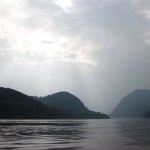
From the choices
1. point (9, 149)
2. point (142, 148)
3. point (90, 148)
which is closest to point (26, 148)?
point (9, 149)

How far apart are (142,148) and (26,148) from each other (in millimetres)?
15158

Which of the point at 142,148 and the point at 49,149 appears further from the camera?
the point at 142,148

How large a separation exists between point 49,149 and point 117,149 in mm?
8469

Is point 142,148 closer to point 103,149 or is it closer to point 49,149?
point 103,149

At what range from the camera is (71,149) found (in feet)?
132

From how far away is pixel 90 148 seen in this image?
41.5 m

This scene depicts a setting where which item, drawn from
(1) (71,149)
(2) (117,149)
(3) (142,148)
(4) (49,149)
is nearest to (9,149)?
(4) (49,149)

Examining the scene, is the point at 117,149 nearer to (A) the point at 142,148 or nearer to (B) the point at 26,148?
(A) the point at 142,148

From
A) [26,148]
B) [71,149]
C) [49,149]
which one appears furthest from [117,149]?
[26,148]

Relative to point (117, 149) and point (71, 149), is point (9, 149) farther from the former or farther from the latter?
point (117, 149)

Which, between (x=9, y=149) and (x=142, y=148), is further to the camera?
(x=142, y=148)

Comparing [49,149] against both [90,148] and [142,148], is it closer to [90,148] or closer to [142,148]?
[90,148]

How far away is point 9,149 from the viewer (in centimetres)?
3772

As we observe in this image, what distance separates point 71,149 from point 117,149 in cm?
574
